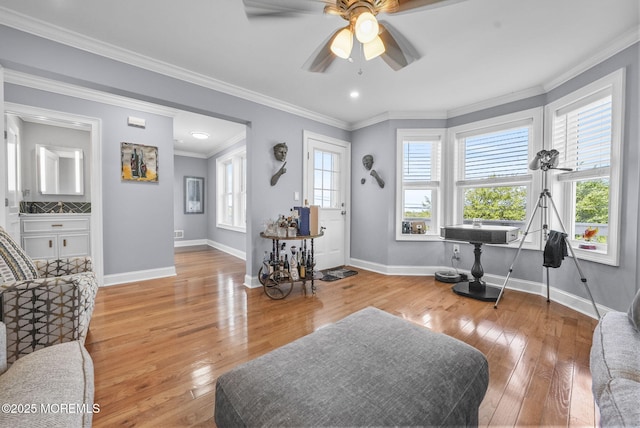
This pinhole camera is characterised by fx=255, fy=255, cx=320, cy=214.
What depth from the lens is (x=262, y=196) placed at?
11.3ft

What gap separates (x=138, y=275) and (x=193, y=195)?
11.6ft

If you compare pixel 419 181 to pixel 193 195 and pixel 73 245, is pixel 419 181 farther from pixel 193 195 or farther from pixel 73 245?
pixel 193 195

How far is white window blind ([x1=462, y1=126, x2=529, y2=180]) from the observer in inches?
129

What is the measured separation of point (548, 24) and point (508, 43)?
28cm

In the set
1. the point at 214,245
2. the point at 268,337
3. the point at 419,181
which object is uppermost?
the point at 419,181

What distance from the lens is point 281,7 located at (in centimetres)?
149

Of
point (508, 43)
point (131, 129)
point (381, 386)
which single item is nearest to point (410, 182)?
point (508, 43)

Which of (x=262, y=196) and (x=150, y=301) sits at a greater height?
(x=262, y=196)

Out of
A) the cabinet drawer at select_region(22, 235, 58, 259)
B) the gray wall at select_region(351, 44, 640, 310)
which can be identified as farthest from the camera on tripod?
the cabinet drawer at select_region(22, 235, 58, 259)

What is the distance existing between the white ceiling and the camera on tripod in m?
0.90

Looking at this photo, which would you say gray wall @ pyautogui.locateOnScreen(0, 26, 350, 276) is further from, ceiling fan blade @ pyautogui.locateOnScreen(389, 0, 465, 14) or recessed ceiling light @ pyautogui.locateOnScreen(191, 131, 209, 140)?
ceiling fan blade @ pyautogui.locateOnScreen(389, 0, 465, 14)

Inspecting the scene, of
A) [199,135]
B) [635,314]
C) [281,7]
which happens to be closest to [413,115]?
[281,7]

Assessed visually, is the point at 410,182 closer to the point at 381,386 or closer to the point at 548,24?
the point at 548,24

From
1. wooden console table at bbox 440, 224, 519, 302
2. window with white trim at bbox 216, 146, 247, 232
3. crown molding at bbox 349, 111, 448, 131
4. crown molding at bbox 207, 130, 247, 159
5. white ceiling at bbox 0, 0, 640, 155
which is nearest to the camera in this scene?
white ceiling at bbox 0, 0, 640, 155
